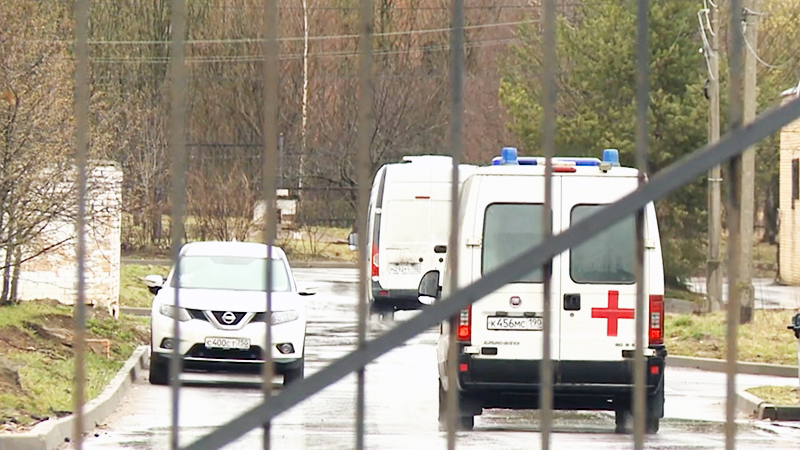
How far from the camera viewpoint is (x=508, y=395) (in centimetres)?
1105

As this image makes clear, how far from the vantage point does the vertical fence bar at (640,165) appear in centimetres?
330

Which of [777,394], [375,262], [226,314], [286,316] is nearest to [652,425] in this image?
[777,394]

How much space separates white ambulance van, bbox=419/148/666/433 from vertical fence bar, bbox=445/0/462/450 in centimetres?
658

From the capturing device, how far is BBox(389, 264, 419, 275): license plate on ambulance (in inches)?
783

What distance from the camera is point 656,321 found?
11039mm

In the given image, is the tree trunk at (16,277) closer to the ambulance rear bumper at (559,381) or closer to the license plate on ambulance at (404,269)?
the license plate on ambulance at (404,269)

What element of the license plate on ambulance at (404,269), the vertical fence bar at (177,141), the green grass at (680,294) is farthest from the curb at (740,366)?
the vertical fence bar at (177,141)

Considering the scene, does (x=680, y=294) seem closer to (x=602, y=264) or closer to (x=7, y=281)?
(x=7, y=281)

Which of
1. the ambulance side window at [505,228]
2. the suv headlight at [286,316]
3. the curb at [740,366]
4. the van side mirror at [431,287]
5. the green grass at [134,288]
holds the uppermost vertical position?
the ambulance side window at [505,228]

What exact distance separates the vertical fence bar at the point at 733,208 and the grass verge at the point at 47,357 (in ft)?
23.4

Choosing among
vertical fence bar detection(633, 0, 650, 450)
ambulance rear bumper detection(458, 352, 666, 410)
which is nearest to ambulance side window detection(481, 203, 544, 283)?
ambulance rear bumper detection(458, 352, 666, 410)

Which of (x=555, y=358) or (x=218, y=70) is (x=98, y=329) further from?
(x=218, y=70)

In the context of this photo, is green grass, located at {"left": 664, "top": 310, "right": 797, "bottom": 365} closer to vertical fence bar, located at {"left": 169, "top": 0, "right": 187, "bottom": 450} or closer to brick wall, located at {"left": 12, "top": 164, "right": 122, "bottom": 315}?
brick wall, located at {"left": 12, "top": 164, "right": 122, "bottom": 315}

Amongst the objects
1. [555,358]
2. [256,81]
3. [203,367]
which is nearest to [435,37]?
[256,81]
